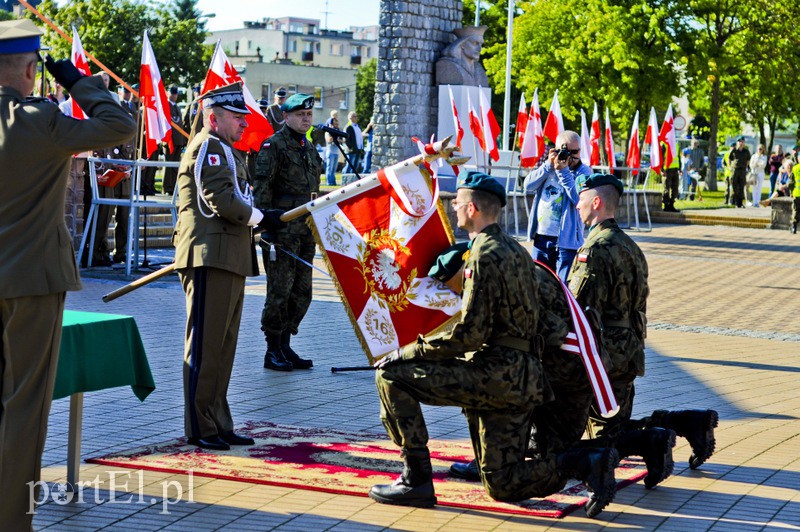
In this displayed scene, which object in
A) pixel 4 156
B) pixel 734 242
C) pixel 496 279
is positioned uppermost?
pixel 4 156

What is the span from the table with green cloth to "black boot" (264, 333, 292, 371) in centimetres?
380

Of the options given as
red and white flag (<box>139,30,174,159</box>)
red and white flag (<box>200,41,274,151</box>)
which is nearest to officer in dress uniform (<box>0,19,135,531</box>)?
red and white flag (<box>200,41,274,151</box>)

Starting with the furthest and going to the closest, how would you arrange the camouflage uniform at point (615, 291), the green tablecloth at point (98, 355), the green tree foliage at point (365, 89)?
1. the green tree foliage at point (365, 89)
2. the camouflage uniform at point (615, 291)
3. the green tablecloth at point (98, 355)

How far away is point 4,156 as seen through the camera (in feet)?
16.9

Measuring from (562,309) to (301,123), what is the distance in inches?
159

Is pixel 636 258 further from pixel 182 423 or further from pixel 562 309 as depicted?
pixel 182 423

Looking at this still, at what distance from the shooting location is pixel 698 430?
7.43 meters

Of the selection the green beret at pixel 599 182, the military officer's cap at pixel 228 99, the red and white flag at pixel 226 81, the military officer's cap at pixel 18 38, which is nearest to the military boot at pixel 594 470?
the green beret at pixel 599 182

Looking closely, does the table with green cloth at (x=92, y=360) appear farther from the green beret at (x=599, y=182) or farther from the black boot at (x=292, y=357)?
the black boot at (x=292, y=357)

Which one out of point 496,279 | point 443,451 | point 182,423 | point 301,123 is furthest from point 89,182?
point 496,279

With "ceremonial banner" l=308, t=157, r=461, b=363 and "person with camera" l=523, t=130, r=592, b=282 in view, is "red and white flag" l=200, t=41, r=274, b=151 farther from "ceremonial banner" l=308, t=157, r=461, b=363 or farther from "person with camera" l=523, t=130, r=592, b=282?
"ceremonial banner" l=308, t=157, r=461, b=363

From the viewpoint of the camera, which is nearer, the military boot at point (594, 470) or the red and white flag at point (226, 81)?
→ the military boot at point (594, 470)

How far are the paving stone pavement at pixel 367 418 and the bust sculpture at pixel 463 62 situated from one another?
1511 cm

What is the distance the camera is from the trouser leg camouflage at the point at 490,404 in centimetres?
627
